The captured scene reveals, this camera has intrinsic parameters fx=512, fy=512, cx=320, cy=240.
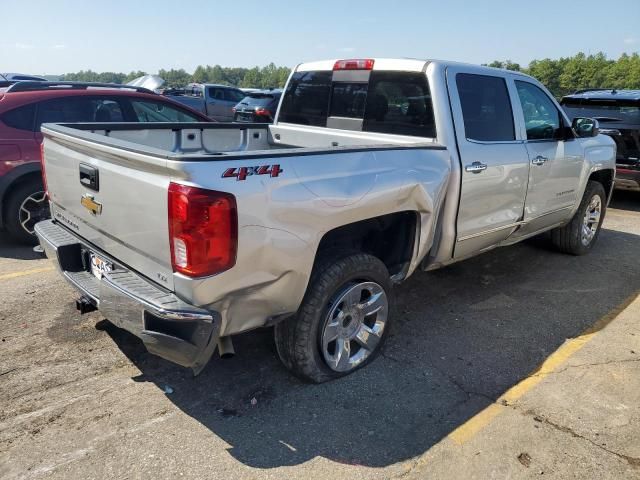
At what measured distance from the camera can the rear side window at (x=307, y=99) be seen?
14.6 feet

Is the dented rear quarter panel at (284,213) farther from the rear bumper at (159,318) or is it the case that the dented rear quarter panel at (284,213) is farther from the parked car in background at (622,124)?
the parked car in background at (622,124)

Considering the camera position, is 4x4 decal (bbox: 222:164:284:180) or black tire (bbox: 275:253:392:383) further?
black tire (bbox: 275:253:392:383)

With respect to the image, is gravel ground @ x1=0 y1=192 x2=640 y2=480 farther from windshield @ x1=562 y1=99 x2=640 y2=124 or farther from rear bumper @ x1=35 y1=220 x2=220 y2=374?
windshield @ x1=562 y1=99 x2=640 y2=124

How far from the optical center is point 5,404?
2859 millimetres

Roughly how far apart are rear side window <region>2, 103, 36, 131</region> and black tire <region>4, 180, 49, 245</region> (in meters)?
0.58

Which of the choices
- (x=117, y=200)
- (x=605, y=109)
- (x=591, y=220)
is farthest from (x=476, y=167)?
(x=605, y=109)

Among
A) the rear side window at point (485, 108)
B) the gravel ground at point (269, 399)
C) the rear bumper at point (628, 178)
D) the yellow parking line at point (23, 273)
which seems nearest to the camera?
the gravel ground at point (269, 399)

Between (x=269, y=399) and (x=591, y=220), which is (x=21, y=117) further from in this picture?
(x=591, y=220)

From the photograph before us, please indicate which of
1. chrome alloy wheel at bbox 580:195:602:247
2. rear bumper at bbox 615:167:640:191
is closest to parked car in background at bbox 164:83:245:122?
rear bumper at bbox 615:167:640:191

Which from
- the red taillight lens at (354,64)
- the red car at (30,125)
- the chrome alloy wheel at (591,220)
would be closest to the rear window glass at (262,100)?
the red car at (30,125)

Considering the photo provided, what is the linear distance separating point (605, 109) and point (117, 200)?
28.0 ft

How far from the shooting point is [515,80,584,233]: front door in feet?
14.4

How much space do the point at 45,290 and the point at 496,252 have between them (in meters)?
4.63

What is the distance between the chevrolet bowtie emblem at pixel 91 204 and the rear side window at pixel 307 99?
7.19ft
